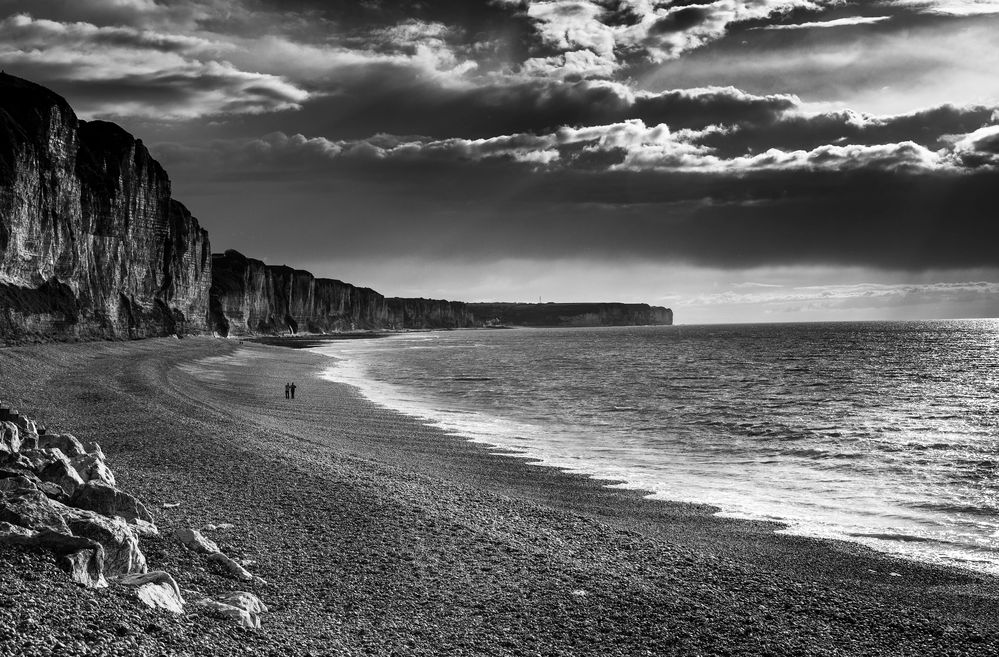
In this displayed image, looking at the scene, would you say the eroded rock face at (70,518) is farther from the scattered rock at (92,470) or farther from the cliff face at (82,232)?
the cliff face at (82,232)

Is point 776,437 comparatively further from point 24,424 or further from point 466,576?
point 24,424

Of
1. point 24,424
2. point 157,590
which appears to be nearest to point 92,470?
point 24,424

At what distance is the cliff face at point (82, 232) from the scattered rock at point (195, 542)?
164 feet

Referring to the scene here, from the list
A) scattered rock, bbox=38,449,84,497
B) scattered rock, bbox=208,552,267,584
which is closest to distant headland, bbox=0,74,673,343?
scattered rock, bbox=38,449,84,497

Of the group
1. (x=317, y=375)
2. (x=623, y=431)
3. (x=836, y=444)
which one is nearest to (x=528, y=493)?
(x=623, y=431)

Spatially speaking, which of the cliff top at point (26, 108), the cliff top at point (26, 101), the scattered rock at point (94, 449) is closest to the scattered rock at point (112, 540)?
the scattered rock at point (94, 449)

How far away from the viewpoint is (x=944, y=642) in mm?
8516

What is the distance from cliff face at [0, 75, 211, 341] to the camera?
52.6 m

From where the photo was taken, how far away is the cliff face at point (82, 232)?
5262 cm

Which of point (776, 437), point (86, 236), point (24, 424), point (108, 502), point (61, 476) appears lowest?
point (776, 437)

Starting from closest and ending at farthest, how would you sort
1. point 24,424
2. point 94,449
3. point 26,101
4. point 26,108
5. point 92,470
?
point 92,470 < point 24,424 < point 94,449 < point 26,108 < point 26,101

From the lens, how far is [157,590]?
7160 millimetres

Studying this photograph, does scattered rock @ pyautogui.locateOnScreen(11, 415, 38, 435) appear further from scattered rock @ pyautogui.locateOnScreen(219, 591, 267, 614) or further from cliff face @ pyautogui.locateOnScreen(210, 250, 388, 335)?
cliff face @ pyautogui.locateOnScreen(210, 250, 388, 335)

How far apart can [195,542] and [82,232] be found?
6973 centimetres
